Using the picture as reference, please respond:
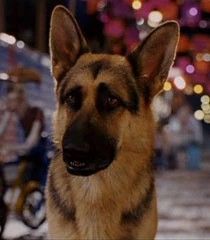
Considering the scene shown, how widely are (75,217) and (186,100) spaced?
354 inches

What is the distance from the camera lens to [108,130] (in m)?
3.14

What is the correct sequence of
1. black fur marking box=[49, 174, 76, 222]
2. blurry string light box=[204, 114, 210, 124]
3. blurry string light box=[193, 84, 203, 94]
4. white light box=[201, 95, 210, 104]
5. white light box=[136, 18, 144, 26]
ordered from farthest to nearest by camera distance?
1. blurry string light box=[204, 114, 210, 124]
2. white light box=[201, 95, 210, 104]
3. blurry string light box=[193, 84, 203, 94]
4. white light box=[136, 18, 144, 26]
5. black fur marking box=[49, 174, 76, 222]

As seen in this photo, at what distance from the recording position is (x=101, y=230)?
10.7ft

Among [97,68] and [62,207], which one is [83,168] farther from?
[97,68]

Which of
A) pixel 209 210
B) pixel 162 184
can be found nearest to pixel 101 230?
pixel 209 210

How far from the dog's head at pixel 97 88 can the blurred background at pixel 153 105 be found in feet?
0.84

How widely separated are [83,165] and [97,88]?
0.35 m

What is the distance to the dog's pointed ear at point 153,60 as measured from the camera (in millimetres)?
3281

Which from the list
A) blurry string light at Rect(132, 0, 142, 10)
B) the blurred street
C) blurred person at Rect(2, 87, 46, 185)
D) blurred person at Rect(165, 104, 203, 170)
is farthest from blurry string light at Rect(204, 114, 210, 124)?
blurred person at Rect(2, 87, 46, 185)

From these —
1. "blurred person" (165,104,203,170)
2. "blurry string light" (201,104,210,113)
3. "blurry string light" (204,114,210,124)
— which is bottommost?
"blurry string light" (204,114,210,124)

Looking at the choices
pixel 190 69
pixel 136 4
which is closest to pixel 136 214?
pixel 136 4

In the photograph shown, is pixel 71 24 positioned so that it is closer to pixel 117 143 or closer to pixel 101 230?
pixel 117 143

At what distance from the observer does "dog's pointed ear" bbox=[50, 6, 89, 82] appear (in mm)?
3340

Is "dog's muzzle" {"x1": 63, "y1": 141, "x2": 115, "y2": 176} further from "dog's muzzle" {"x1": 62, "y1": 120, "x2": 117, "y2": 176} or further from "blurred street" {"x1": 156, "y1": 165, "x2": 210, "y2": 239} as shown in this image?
"blurred street" {"x1": 156, "y1": 165, "x2": 210, "y2": 239}
